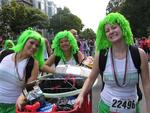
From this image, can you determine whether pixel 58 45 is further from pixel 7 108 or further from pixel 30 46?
pixel 7 108

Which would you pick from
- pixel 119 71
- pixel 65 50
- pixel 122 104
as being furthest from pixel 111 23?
pixel 65 50

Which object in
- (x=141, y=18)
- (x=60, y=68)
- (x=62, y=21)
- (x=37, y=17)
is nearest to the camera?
(x=60, y=68)

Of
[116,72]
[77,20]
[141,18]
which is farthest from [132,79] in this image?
[77,20]

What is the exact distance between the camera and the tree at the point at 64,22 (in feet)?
405

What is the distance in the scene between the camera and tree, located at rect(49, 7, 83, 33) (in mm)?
123562

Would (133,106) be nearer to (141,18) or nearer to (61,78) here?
(61,78)

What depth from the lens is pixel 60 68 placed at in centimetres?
564

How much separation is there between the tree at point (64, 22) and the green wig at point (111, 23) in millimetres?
116742

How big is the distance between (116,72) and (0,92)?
1.46m

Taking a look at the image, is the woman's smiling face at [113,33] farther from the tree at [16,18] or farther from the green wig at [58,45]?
the tree at [16,18]

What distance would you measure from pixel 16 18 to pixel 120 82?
74.8 metres

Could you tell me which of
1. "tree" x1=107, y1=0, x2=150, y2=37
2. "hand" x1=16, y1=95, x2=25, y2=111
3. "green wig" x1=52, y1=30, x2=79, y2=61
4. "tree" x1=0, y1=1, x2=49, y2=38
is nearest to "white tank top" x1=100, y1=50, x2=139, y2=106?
"hand" x1=16, y1=95, x2=25, y2=111

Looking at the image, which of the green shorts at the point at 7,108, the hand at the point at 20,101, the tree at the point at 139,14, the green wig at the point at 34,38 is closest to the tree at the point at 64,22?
the tree at the point at 139,14

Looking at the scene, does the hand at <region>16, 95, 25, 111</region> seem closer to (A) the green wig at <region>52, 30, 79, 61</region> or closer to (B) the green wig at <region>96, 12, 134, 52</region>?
(B) the green wig at <region>96, 12, 134, 52</region>
